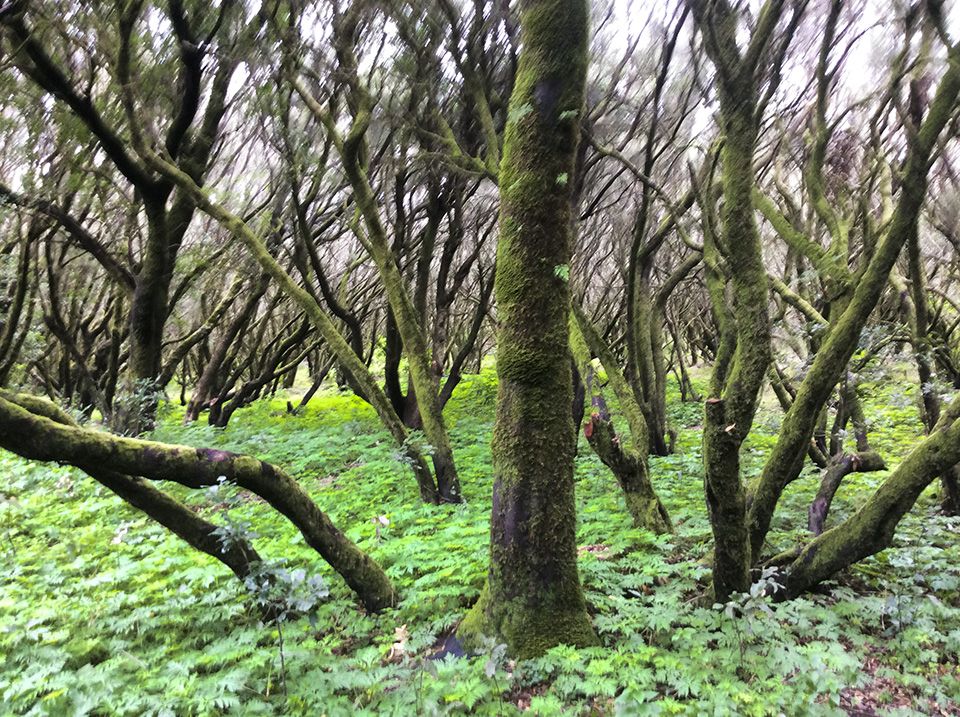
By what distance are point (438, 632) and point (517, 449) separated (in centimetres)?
126

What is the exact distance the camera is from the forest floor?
9.36 ft

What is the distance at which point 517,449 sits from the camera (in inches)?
129

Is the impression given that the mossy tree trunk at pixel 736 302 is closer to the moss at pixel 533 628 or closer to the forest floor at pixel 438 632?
the forest floor at pixel 438 632

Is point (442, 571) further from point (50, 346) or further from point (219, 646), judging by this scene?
point (50, 346)

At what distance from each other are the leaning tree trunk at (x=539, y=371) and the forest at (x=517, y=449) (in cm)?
2

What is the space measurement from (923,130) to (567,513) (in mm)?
3073

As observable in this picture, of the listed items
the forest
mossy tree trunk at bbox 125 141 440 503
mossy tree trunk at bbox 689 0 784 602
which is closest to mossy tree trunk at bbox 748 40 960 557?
the forest

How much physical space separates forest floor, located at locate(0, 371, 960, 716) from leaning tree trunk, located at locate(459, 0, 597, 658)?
30 cm

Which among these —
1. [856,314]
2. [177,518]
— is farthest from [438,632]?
[856,314]

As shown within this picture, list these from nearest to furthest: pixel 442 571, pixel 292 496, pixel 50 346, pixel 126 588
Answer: pixel 292 496 → pixel 442 571 → pixel 126 588 → pixel 50 346

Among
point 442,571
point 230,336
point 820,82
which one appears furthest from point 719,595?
point 230,336

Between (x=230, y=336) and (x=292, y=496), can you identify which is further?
(x=230, y=336)

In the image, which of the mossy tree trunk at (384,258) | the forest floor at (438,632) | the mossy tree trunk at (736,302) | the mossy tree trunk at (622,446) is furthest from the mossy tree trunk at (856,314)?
the mossy tree trunk at (384,258)

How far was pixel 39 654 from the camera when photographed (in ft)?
10.8
